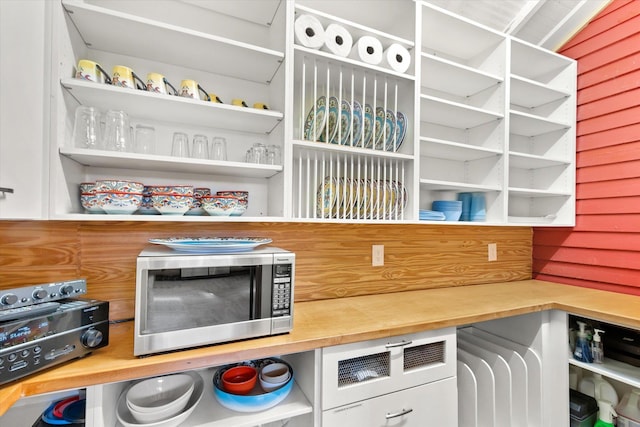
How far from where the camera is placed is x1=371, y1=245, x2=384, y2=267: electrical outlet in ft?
5.78

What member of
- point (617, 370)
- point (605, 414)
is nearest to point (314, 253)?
point (617, 370)

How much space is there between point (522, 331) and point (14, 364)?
7.01 ft

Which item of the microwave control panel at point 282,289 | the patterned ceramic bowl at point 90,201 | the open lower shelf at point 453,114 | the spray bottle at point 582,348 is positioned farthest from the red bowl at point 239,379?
the spray bottle at point 582,348

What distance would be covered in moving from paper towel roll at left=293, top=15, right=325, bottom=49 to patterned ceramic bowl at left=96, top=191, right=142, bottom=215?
3.13 ft

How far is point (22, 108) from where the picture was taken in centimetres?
89

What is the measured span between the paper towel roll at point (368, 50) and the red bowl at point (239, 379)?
1.49 metres

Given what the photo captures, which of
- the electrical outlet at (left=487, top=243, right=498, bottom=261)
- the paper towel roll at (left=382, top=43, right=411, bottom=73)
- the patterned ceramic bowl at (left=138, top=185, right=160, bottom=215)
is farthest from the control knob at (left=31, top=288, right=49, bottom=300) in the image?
the electrical outlet at (left=487, top=243, right=498, bottom=261)

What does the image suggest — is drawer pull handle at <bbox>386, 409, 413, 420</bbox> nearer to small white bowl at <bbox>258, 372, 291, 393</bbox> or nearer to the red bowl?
small white bowl at <bbox>258, 372, 291, 393</bbox>

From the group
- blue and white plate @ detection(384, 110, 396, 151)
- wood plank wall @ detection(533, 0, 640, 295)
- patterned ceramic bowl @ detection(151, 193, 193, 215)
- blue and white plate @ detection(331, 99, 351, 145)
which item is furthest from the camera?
wood plank wall @ detection(533, 0, 640, 295)

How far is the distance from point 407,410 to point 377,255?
0.80 metres

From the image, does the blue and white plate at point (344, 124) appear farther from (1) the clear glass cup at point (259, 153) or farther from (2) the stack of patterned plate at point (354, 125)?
(1) the clear glass cup at point (259, 153)

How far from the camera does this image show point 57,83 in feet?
3.21

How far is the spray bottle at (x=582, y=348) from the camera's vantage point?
5.01 feet

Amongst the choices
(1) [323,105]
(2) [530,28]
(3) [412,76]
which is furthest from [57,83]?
(2) [530,28]
